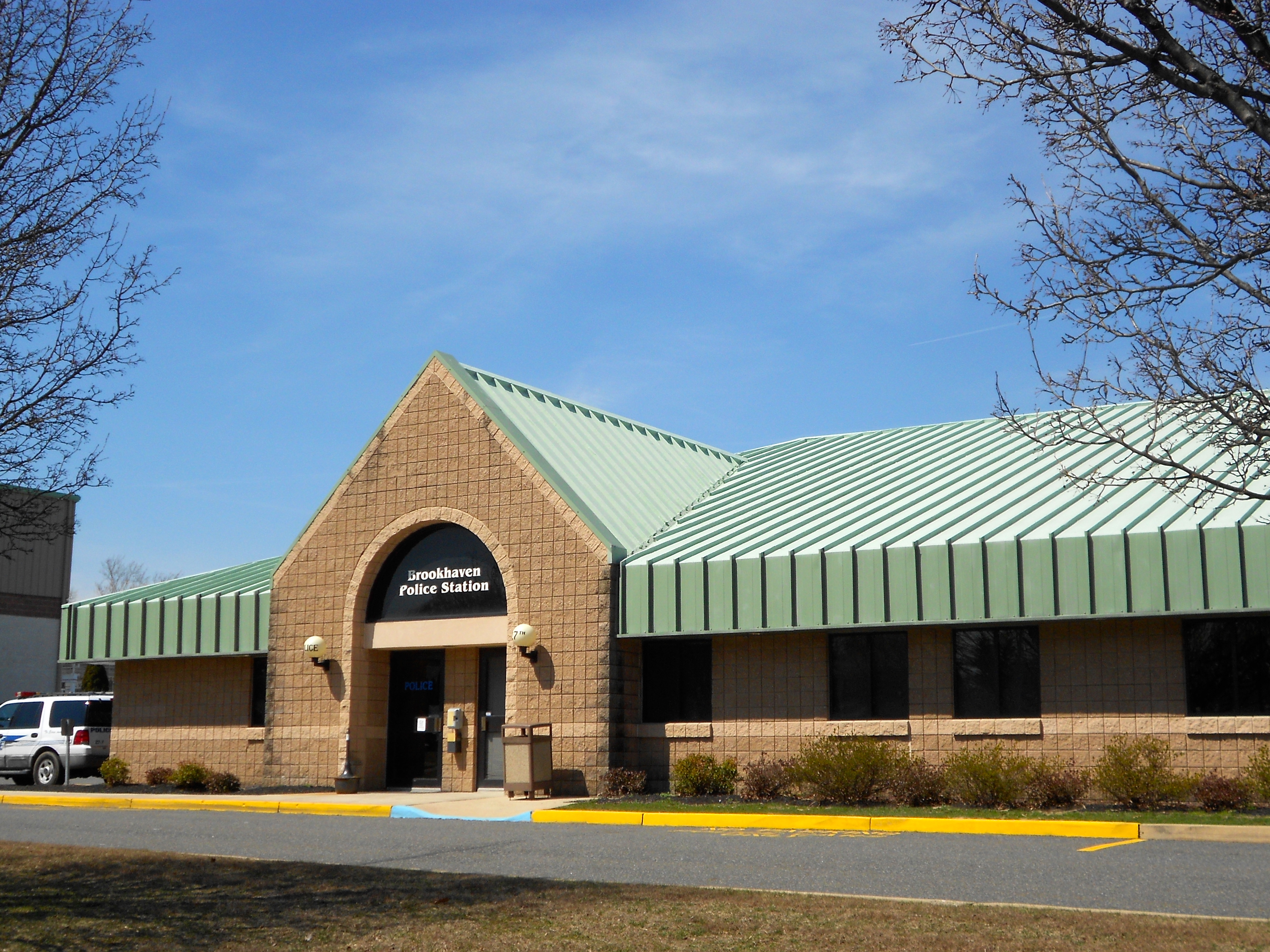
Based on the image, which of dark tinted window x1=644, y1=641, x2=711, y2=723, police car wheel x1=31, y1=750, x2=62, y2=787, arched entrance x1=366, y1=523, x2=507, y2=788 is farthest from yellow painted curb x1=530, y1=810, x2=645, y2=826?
police car wheel x1=31, y1=750, x2=62, y2=787

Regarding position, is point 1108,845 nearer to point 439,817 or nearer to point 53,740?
point 439,817

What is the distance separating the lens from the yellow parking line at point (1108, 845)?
13.8 meters

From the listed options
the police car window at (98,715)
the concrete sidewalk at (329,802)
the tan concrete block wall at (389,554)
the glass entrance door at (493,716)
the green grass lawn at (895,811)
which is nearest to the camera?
the green grass lawn at (895,811)

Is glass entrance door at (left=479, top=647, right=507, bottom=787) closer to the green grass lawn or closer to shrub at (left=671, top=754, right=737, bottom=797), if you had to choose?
the green grass lawn

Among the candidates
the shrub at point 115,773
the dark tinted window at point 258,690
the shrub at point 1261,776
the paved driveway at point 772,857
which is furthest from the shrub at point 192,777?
the shrub at point 1261,776

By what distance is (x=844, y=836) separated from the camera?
15.9m

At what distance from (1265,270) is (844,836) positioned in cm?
904

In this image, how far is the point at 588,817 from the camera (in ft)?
62.0

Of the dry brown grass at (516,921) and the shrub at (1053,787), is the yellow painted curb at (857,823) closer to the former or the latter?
the shrub at (1053,787)

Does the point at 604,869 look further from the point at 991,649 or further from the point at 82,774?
the point at 82,774

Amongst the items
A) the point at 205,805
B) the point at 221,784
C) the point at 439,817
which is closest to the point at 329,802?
the point at 205,805

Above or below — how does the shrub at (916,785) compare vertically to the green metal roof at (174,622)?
below

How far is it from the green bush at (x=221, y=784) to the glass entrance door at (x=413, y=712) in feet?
10.1

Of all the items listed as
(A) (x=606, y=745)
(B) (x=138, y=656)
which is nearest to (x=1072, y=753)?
(A) (x=606, y=745)
